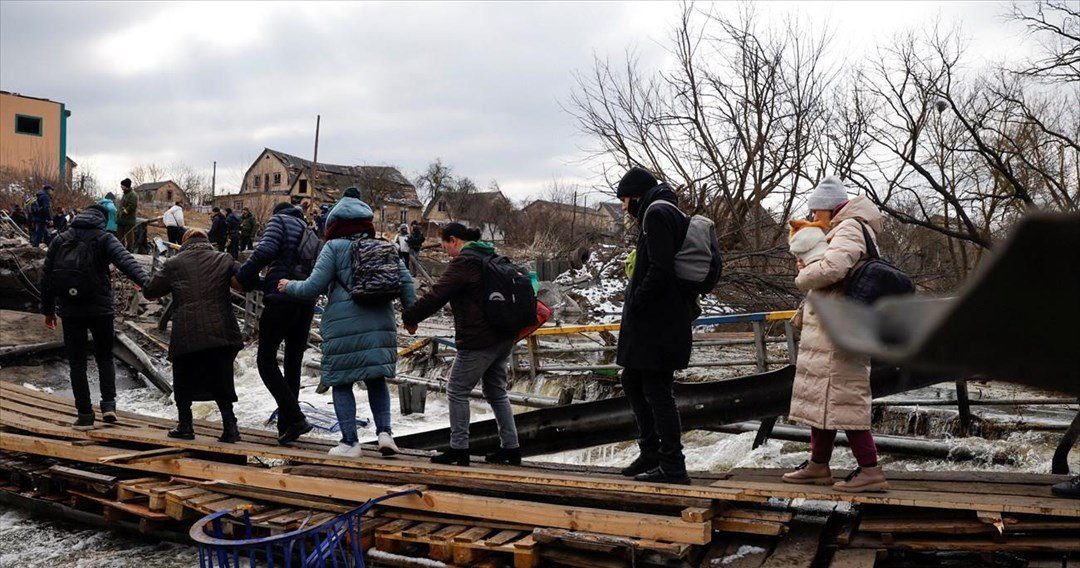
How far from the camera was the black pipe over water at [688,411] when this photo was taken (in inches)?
257

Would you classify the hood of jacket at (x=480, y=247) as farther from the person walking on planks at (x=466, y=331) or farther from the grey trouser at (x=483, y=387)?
the grey trouser at (x=483, y=387)

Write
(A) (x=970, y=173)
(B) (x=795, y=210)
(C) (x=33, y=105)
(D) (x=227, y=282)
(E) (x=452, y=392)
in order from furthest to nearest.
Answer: (C) (x=33, y=105)
(A) (x=970, y=173)
(B) (x=795, y=210)
(D) (x=227, y=282)
(E) (x=452, y=392)

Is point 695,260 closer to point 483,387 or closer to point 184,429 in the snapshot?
point 483,387

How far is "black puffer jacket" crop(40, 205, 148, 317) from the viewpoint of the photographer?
713 centimetres

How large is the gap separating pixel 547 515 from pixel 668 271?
4.98 feet

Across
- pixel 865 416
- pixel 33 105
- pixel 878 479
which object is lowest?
pixel 878 479

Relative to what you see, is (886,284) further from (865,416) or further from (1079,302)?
(1079,302)

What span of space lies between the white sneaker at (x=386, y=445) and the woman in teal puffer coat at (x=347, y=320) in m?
0.26

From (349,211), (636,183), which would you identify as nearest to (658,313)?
(636,183)

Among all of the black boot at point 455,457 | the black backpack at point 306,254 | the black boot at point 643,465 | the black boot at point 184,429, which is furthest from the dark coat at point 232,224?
the black boot at point 643,465

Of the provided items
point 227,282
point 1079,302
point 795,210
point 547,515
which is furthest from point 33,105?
point 1079,302

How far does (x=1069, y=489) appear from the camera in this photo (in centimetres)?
434

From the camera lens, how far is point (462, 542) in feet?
16.4

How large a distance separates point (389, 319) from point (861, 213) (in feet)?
10.3
